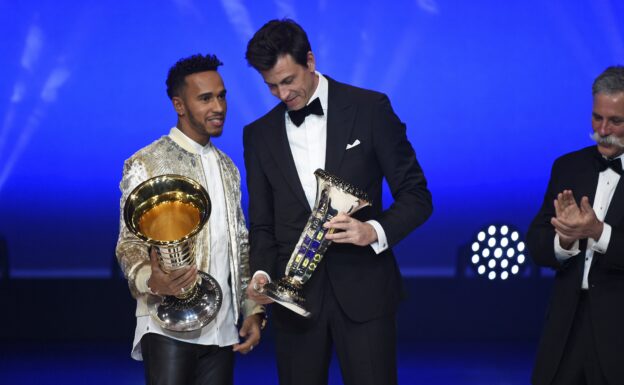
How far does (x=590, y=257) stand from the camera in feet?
10.4

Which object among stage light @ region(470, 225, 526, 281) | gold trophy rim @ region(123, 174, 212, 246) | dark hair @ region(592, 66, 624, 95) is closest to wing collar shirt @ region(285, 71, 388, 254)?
gold trophy rim @ region(123, 174, 212, 246)

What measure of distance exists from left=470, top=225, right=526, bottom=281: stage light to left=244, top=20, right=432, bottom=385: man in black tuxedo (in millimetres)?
3606

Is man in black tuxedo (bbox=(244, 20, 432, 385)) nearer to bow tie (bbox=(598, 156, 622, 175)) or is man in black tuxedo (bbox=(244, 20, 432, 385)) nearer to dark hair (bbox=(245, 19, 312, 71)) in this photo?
dark hair (bbox=(245, 19, 312, 71))

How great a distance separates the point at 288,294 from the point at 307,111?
2.39 ft

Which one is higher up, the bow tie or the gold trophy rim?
the bow tie

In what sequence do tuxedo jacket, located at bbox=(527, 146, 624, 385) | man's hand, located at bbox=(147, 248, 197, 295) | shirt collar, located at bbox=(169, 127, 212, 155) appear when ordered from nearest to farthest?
man's hand, located at bbox=(147, 248, 197, 295), tuxedo jacket, located at bbox=(527, 146, 624, 385), shirt collar, located at bbox=(169, 127, 212, 155)

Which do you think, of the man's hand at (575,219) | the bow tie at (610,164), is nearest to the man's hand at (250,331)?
the man's hand at (575,219)

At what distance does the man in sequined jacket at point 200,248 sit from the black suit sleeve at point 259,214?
92mm

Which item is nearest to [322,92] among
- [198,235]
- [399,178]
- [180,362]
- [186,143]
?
[399,178]

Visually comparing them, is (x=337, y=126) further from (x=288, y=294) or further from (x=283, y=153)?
(x=288, y=294)

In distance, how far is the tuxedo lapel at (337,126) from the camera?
3191 millimetres

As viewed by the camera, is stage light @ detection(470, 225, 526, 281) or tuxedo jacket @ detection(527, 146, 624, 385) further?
stage light @ detection(470, 225, 526, 281)

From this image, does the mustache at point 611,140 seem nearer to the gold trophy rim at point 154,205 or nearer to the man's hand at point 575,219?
the man's hand at point 575,219

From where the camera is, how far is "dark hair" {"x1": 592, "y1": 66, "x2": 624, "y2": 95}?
3.10 metres
